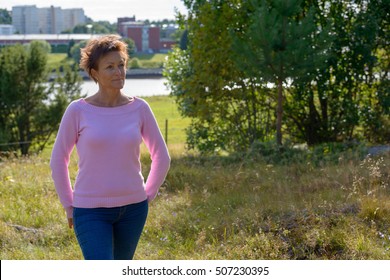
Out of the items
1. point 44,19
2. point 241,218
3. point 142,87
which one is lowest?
point 142,87

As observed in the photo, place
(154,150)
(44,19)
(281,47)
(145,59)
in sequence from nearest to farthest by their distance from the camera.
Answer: (154,150) → (281,47) → (145,59) → (44,19)

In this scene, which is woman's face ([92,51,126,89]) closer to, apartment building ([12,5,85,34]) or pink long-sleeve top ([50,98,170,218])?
pink long-sleeve top ([50,98,170,218])

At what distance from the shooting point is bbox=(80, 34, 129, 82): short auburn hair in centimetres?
385

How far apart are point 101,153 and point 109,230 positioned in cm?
42

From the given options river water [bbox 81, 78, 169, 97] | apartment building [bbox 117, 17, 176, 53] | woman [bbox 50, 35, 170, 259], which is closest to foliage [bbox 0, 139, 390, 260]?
woman [bbox 50, 35, 170, 259]

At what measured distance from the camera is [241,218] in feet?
21.7

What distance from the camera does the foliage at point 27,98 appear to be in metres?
A: 31.3

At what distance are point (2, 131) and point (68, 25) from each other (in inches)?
6695

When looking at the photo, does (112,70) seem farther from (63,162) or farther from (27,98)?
A: (27,98)

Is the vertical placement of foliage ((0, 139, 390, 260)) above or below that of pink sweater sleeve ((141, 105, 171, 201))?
below

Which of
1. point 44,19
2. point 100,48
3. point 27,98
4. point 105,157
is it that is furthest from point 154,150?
point 44,19

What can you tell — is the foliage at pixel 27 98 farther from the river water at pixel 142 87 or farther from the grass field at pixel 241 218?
the river water at pixel 142 87

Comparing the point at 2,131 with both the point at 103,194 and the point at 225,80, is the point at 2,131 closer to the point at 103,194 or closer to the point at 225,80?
the point at 225,80

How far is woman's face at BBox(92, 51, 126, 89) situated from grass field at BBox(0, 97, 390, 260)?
6.96ft
